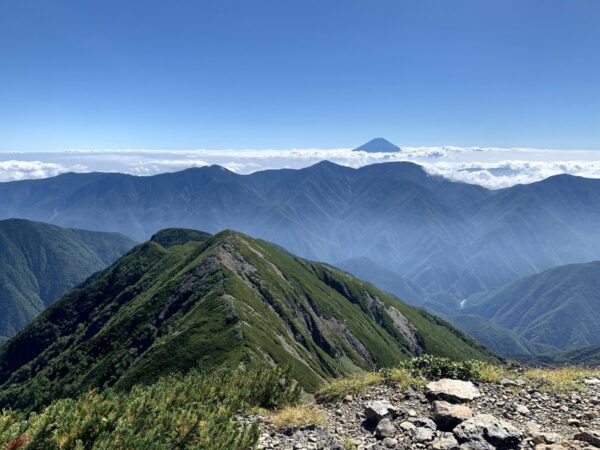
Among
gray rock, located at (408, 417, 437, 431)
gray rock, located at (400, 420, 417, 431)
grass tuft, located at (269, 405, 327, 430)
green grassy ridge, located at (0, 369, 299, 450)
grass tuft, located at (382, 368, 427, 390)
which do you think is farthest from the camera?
grass tuft, located at (382, 368, 427, 390)

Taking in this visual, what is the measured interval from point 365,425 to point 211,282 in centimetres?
15265

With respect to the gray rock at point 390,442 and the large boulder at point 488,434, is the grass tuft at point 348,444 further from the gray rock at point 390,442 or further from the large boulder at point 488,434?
the large boulder at point 488,434

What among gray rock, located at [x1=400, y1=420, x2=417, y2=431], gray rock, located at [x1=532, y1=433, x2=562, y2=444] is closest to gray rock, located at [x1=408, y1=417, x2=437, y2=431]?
gray rock, located at [x1=400, y1=420, x2=417, y2=431]

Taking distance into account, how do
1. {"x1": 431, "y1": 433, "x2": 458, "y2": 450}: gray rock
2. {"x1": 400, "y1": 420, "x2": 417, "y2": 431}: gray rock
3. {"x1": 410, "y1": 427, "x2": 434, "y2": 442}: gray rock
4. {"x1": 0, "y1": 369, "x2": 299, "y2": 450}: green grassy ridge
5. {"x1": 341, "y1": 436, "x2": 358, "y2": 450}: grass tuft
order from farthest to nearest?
{"x1": 400, "y1": 420, "x2": 417, "y2": 431}: gray rock, {"x1": 341, "y1": 436, "x2": 358, "y2": 450}: grass tuft, {"x1": 410, "y1": 427, "x2": 434, "y2": 442}: gray rock, {"x1": 431, "y1": 433, "x2": 458, "y2": 450}: gray rock, {"x1": 0, "y1": 369, "x2": 299, "y2": 450}: green grassy ridge

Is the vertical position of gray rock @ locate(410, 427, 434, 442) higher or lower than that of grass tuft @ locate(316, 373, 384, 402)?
higher

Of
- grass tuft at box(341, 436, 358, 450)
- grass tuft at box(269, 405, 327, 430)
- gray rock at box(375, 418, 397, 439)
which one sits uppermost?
gray rock at box(375, 418, 397, 439)

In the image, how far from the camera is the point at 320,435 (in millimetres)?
18406

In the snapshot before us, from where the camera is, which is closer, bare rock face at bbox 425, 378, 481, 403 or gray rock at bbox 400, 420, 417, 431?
gray rock at bbox 400, 420, 417, 431

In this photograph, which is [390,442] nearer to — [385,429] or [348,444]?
[385,429]

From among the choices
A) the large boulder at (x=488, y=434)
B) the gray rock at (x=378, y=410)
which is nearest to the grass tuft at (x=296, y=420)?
the gray rock at (x=378, y=410)

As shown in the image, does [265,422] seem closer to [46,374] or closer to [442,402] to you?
[442,402]

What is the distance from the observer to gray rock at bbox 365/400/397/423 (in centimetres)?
1938

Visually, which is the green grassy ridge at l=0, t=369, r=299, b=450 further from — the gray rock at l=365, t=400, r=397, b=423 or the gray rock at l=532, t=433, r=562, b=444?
the gray rock at l=532, t=433, r=562, b=444

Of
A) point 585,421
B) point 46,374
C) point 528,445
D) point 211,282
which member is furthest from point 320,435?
point 46,374
